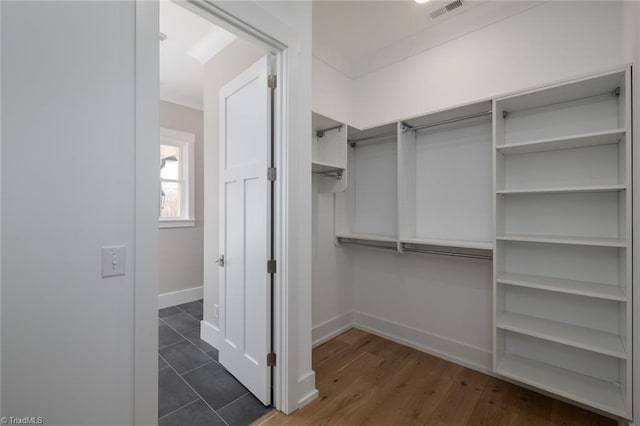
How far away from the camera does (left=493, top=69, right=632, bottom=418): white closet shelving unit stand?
1.68m

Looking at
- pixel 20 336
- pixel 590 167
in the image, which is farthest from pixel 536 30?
pixel 20 336

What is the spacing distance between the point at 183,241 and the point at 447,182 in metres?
3.62

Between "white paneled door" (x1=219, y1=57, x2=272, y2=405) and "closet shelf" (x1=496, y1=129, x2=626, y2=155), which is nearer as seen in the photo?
"closet shelf" (x1=496, y1=129, x2=626, y2=155)

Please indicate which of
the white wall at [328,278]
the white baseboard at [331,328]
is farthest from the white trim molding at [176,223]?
the white baseboard at [331,328]

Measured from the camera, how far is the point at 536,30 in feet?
6.80

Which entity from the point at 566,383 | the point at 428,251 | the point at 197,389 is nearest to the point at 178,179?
the point at 197,389

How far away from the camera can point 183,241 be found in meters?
4.03

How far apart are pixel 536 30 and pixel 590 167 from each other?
3.66 feet

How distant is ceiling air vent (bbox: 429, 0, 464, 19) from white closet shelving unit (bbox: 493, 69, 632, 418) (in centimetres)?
93

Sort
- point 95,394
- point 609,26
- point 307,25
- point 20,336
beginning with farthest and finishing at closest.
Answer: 1. point 307,25
2. point 609,26
3. point 95,394
4. point 20,336

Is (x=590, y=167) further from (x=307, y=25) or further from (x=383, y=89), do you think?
(x=307, y=25)

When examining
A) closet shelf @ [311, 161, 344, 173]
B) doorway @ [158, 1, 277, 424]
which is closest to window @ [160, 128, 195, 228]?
doorway @ [158, 1, 277, 424]

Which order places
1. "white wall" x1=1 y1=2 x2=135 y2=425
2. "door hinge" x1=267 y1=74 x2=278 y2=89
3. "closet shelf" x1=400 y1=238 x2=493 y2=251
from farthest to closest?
1. "closet shelf" x1=400 y1=238 x2=493 y2=251
2. "door hinge" x1=267 y1=74 x2=278 y2=89
3. "white wall" x1=1 y1=2 x2=135 y2=425

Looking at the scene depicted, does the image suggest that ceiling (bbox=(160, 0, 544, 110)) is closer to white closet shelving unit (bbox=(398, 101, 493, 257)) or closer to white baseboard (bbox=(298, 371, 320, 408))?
white closet shelving unit (bbox=(398, 101, 493, 257))
